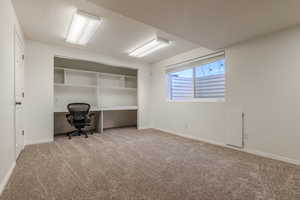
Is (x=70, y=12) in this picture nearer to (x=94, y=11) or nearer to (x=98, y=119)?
(x=94, y=11)

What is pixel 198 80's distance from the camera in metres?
3.97

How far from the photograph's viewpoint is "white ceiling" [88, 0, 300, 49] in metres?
1.83

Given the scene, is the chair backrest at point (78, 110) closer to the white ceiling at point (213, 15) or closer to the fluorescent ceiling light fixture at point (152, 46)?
the fluorescent ceiling light fixture at point (152, 46)

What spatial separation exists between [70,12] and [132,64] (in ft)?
9.11

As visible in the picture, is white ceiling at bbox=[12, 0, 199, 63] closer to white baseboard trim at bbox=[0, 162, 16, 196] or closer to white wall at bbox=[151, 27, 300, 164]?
white wall at bbox=[151, 27, 300, 164]

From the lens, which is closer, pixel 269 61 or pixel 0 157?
pixel 0 157

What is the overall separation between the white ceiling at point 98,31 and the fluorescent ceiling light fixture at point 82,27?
76mm

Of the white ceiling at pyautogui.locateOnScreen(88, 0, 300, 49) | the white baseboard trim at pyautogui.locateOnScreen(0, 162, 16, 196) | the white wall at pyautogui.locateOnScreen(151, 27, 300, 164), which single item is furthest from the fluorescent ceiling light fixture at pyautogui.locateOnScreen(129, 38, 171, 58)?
the white baseboard trim at pyautogui.locateOnScreen(0, 162, 16, 196)

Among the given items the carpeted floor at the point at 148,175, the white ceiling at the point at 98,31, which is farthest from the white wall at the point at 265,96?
the white ceiling at the point at 98,31

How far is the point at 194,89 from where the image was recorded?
4062mm

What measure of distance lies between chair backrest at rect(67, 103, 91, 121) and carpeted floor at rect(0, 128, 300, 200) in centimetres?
107

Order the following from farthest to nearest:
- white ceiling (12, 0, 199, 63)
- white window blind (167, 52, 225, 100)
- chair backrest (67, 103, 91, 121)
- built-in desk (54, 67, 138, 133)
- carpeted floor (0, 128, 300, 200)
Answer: built-in desk (54, 67, 138, 133) → chair backrest (67, 103, 91, 121) → white window blind (167, 52, 225, 100) → white ceiling (12, 0, 199, 63) → carpeted floor (0, 128, 300, 200)

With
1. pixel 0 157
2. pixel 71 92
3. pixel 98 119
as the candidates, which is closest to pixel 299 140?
pixel 0 157

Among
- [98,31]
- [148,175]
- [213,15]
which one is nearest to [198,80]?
[213,15]
